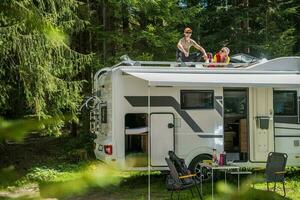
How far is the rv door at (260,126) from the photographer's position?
34.5 ft

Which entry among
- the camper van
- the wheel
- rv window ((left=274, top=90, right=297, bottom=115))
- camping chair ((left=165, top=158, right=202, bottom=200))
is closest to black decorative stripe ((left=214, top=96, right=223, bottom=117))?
the camper van

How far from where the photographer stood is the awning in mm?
8953

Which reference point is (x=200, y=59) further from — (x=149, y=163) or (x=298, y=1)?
(x=298, y=1)

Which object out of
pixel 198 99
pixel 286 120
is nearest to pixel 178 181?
pixel 198 99

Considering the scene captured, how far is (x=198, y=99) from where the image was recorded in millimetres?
10391

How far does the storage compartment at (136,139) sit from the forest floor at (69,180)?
570 millimetres

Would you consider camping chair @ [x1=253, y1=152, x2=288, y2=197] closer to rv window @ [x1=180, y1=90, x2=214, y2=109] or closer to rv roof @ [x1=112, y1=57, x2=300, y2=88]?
rv roof @ [x1=112, y1=57, x2=300, y2=88]

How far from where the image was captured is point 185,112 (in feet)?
33.4

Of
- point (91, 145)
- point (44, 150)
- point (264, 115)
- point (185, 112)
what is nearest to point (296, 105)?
point (264, 115)

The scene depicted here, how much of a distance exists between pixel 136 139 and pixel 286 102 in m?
3.24

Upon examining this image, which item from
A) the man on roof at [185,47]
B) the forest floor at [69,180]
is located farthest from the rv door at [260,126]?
the man on roof at [185,47]

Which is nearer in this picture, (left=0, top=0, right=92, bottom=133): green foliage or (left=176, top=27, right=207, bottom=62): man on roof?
(left=176, top=27, right=207, bottom=62): man on roof

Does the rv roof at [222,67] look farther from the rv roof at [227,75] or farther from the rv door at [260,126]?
the rv door at [260,126]

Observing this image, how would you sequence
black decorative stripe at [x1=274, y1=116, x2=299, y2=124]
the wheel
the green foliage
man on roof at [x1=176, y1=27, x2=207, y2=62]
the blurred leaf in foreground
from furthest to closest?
the green foliage, man on roof at [x1=176, y1=27, x2=207, y2=62], black decorative stripe at [x1=274, y1=116, x2=299, y2=124], the wheel, the blurred leaf in foreground
